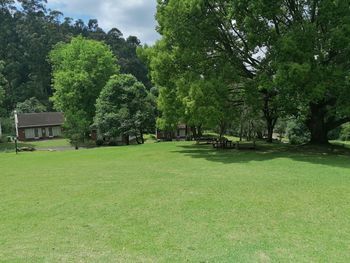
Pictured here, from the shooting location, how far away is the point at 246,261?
5797mm

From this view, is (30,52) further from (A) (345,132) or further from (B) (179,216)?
(B) (179,216)

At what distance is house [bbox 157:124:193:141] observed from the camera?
48697 mm

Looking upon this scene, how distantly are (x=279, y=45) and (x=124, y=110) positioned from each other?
66.8 feet

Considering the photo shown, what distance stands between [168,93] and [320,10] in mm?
10730

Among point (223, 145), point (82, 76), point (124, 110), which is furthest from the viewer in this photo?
point (82, 76)

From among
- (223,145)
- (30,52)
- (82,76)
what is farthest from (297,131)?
(30,52)

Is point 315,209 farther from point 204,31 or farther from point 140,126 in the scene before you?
point 140,126

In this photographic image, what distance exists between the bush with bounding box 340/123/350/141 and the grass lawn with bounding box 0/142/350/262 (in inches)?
1504

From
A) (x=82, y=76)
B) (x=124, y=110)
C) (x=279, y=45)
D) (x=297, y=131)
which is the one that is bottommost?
(x=297, y=131)

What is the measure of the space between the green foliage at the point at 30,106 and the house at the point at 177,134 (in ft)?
97.7

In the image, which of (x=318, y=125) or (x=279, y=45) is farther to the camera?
(x=318, y=125)

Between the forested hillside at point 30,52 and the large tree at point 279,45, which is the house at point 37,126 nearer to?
the forested hillside at point 30,52

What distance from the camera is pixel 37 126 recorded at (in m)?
57.5

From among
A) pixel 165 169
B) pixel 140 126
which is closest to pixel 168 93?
pixel 165 169
